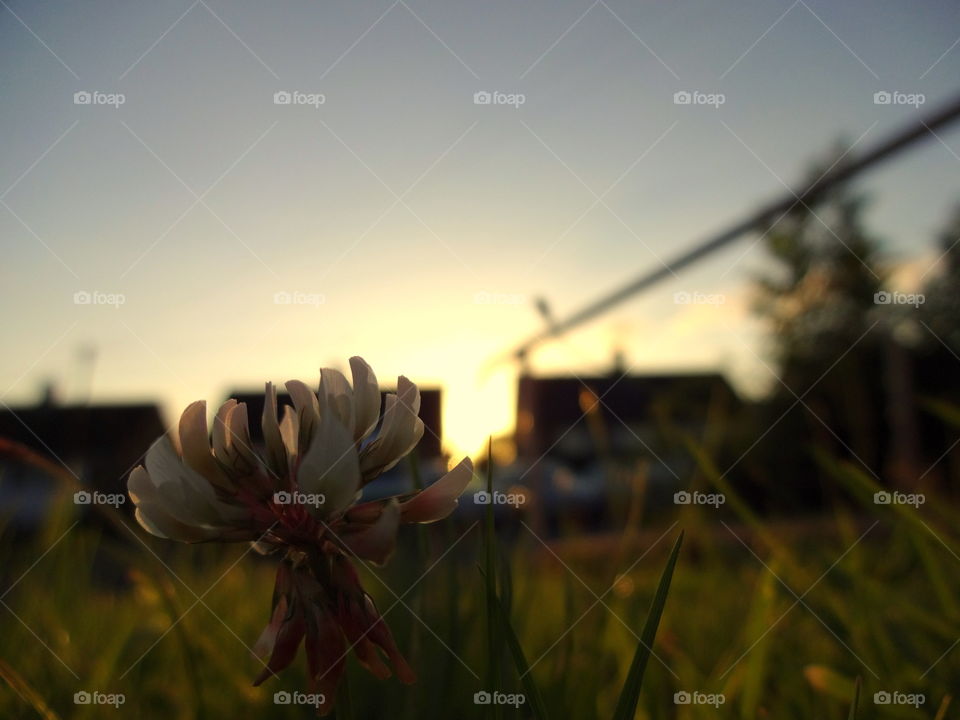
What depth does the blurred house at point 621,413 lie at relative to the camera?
165 centimetres

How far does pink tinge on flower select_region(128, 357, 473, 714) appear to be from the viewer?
1.58 ft

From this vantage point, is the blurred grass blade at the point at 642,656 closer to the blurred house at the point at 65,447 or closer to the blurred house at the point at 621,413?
the blurred house at the point at 621,413

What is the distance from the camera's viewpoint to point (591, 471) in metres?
7.38

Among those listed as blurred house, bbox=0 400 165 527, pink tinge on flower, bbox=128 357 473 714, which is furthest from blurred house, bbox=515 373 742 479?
blurred house, bbox=0 400 165 527

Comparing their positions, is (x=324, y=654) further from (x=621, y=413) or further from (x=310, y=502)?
(x=621, y=413)

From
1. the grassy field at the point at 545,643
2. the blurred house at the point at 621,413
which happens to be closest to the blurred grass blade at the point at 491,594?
the grassy field at the point at 545,643

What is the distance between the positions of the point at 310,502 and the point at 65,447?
192cm

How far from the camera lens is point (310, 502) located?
0.49 m

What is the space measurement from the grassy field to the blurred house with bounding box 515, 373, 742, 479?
230 mm

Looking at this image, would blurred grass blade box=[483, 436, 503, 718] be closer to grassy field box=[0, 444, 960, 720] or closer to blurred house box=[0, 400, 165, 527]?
grassy field box=[0, 444, 960, 720]

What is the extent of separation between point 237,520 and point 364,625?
4.0 inches

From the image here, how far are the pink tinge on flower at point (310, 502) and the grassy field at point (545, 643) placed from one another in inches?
1.4

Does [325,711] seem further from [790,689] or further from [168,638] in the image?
[168,638]

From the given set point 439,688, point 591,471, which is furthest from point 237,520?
point 591,471
